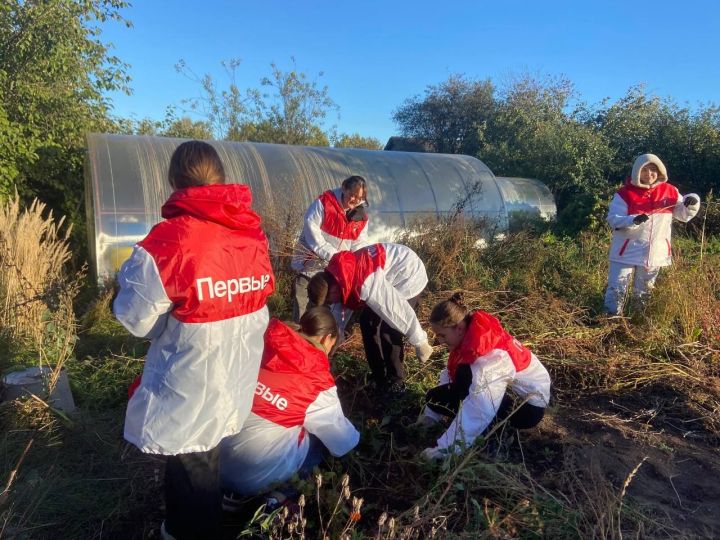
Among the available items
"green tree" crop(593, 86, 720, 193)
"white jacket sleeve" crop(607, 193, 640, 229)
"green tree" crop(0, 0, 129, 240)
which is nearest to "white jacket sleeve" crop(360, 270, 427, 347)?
"white jacket sleeve" crop(607, 193, 640, 229)

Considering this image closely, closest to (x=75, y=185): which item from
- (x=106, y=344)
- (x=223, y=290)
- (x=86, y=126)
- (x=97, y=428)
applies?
(x=86, y=126)

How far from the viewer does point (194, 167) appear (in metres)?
1.99

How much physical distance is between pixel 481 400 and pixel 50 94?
797cm

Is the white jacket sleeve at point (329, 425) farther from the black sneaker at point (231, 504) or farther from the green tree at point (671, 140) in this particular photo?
the green tree at point (671, 140)

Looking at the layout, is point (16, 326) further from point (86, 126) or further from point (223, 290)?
point (86, 126)

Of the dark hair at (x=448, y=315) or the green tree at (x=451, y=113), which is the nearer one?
the dark hair at (x=448, y=315)

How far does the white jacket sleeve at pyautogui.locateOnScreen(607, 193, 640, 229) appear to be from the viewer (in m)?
5.07

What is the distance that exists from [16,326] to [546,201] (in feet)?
31.1

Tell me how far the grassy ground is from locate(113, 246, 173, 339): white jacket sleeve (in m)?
0.85

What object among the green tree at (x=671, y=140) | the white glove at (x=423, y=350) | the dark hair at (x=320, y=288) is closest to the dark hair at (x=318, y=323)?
the dark hair at (x=320, y=288)

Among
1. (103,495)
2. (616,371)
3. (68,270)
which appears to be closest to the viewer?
(103,495)

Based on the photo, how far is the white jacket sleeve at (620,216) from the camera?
507 centimetres

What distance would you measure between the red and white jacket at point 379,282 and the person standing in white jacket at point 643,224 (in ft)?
8.10

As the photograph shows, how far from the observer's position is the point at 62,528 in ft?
8.15
